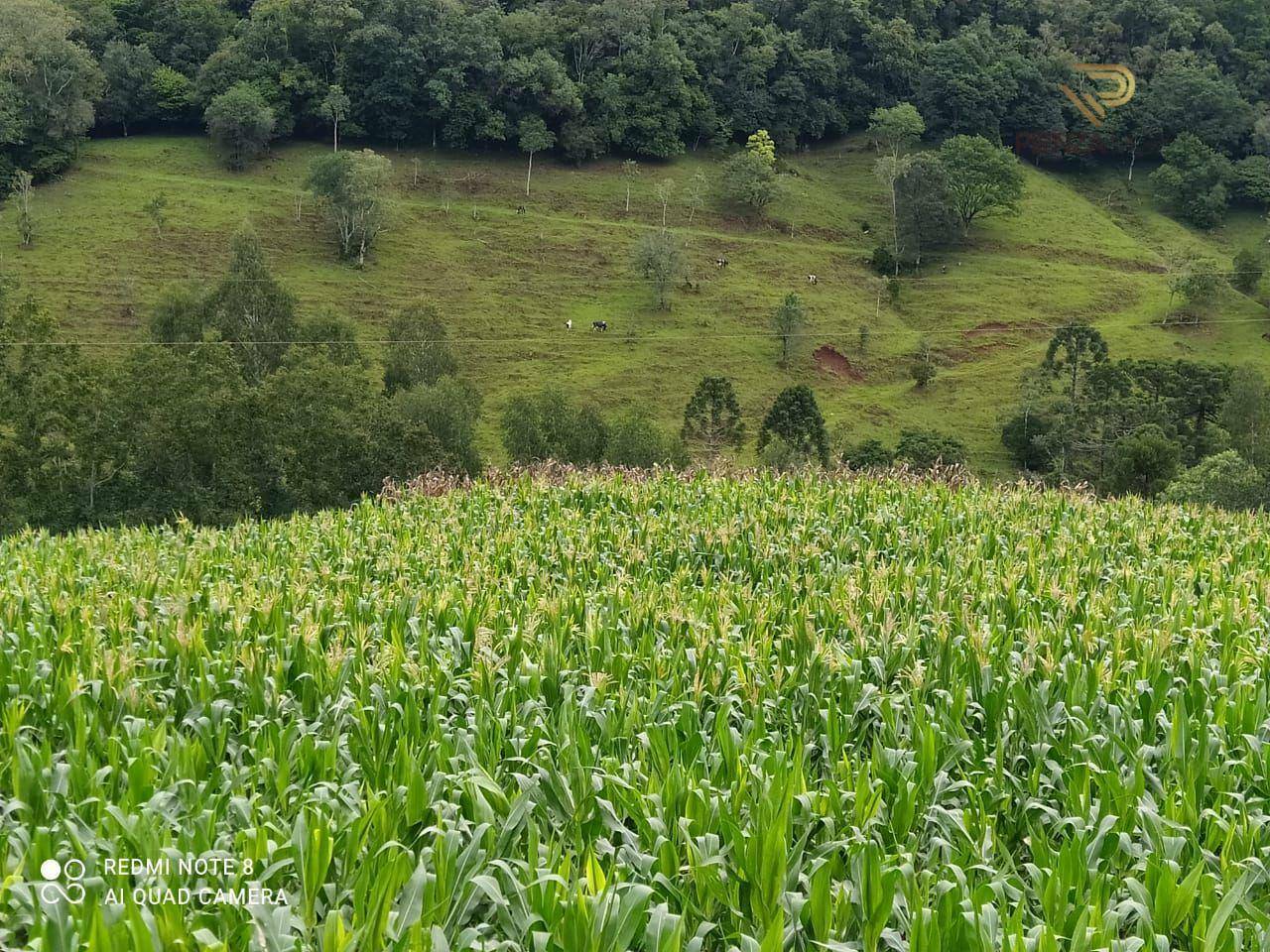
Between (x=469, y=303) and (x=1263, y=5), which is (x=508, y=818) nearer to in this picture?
(x=469, y=303)

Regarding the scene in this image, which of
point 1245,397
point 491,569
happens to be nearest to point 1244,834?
point 491,569

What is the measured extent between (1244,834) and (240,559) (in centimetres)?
1250

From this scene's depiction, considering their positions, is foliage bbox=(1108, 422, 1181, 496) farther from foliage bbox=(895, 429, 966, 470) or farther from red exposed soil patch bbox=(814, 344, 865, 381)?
red exposed soil patch bbox=(814, 344, 865, 381)

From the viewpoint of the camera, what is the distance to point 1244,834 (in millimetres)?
6258

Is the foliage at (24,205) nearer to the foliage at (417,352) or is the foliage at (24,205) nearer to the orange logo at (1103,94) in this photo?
the foliage at (417,352)

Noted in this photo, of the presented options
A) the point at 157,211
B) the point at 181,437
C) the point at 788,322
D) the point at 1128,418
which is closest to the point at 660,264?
the point at 788,322

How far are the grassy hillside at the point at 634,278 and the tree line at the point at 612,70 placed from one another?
5.33m

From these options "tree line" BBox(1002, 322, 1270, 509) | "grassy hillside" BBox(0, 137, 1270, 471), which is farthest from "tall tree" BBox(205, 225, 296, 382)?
"tree line" BBox(1002, 322, 1270, 509)

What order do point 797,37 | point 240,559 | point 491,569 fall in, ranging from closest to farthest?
point 491,569, point 240,559, point 797,37

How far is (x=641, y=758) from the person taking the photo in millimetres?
7418

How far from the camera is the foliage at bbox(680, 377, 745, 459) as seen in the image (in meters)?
71.8

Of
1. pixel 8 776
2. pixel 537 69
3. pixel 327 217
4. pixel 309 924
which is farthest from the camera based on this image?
pixel 537 69

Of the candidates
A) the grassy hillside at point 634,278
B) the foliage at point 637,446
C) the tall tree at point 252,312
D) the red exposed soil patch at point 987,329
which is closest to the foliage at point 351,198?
the grassy hillside at point 634,278

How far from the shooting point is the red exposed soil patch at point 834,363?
8862 centimetres
